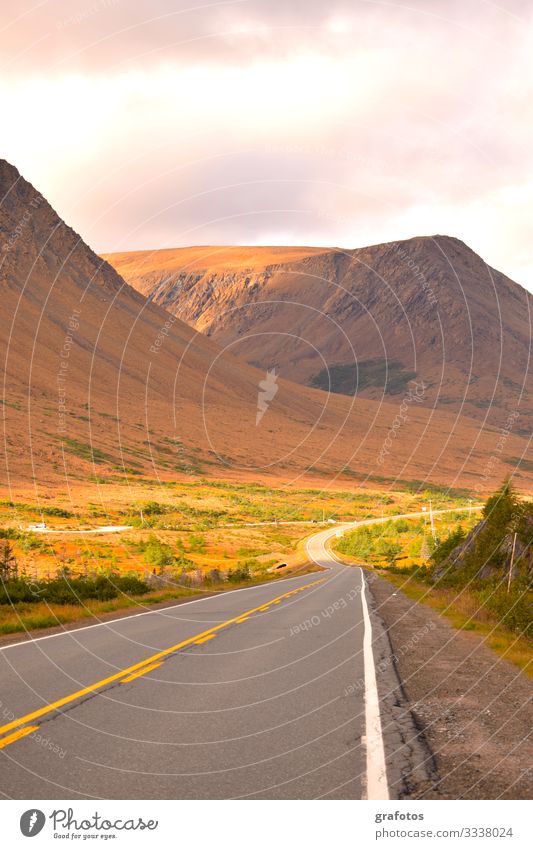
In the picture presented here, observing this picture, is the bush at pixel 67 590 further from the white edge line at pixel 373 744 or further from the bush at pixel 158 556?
the bush at pixel 158 556

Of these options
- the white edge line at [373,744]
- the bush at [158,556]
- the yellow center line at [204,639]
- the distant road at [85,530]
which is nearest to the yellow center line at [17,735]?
the white edge line at [373,744]

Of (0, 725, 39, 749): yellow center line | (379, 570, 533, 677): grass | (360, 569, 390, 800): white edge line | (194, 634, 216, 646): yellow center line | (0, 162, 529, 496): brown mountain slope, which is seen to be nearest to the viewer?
(360, 569, 390, 800): white edge line

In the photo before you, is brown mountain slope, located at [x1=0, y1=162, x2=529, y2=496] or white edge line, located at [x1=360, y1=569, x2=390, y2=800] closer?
white edge line, located at [x1=360, y1=569, x2=390, y2=800]

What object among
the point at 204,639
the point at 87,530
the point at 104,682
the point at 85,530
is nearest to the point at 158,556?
the point at 85,530

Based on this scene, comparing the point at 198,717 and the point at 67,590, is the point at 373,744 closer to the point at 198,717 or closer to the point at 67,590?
the point at 198,717

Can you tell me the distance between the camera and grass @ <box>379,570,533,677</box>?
1316cm

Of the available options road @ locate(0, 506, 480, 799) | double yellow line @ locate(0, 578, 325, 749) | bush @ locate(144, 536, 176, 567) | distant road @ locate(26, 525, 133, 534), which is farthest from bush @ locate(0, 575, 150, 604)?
distant road @ locate(26, 525, 133, 534)

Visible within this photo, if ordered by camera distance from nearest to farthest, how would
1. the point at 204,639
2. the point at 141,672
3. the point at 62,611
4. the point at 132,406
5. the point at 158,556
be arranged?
the point at 141,672, the point at 204,639, the point at 62,611, the point at 158,556, the point at 132,406

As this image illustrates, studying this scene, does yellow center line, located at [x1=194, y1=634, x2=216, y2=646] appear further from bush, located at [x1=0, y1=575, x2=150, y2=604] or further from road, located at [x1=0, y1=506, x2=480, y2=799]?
bush, located at [x1=0, y1=575, x2=150, y2=604]

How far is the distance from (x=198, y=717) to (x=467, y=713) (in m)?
3.03

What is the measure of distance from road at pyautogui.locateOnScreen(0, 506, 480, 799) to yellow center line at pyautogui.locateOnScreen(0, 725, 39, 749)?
0.02m

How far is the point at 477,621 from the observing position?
18.2m
